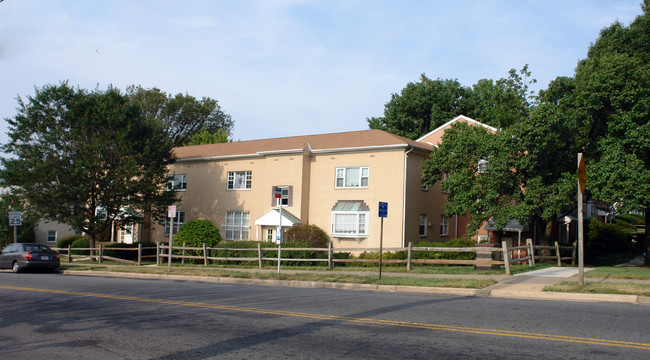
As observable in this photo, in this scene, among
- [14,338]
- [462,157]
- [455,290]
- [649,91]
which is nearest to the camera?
[14,338]

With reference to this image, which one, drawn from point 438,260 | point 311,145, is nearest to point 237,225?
point 311,145

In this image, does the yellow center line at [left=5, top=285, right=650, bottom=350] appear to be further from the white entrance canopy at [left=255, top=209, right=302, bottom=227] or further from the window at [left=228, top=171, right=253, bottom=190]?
the window at [left=228, top=171, right=253, bottom=190]

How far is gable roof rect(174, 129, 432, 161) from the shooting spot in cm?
3012

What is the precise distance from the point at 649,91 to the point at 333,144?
1667 cm

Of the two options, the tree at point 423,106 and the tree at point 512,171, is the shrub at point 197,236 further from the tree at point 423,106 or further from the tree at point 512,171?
the tree at point 423,106

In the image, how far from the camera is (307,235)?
30203 mm

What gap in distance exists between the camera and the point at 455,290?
47.3ft

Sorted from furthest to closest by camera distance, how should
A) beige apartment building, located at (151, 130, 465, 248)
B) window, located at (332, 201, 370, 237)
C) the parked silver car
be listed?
window, located at (332, 201, 370, 237), beige apartment building, located at (151, 130, 465, 248), the parked silver car

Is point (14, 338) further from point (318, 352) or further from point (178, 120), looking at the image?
point (178, 120)

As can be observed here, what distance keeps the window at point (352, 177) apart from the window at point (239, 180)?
682 centimetres

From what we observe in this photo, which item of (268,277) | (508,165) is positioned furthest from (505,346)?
(508,165)

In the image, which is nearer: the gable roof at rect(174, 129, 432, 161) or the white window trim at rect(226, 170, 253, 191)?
the gable roof at rect(174, 129, 432, 161)

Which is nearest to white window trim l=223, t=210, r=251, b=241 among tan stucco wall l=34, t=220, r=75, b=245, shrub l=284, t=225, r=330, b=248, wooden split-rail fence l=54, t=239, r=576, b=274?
shrub l=284, t=225, r=330, b=248

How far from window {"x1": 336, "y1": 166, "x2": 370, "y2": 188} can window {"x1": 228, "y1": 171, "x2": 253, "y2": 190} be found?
682 centimetres
